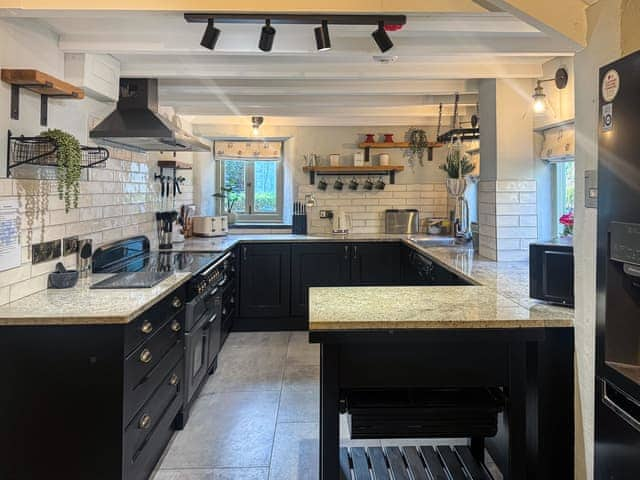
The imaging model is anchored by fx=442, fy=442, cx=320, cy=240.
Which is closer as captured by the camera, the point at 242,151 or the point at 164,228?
the point at 164,228

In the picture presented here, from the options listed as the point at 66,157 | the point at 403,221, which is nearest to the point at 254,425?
the point at 66,157

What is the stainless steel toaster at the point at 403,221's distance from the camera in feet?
17.0

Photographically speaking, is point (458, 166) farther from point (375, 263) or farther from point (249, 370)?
point (249, 370)

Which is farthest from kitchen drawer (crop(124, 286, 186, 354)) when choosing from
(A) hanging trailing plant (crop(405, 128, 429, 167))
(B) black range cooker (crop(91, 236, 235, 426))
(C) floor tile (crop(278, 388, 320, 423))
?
(A) hanging trailing plant (crop(405, 128, 429, 167))

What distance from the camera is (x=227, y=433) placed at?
103 inches

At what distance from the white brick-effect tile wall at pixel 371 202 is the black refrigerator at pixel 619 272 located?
3916 mm

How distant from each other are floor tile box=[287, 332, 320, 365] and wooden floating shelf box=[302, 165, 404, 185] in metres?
1.89

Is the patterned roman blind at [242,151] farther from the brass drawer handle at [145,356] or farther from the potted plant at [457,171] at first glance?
the brass drawer handle at [145,356]

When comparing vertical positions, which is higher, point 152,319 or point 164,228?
point 164,228

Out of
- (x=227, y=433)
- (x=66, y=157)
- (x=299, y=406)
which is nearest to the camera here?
(x=66, y=157)

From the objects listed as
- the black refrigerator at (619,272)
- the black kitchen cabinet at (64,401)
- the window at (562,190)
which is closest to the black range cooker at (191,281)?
the black kitchen cabinet at (64,401)

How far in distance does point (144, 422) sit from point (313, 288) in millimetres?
984

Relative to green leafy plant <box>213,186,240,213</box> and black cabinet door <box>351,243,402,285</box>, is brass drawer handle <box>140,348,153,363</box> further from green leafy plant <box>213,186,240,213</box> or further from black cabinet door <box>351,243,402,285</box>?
green leafy plant <box>213,186,240,213</box>

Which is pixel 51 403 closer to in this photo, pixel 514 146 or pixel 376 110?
pixel 514 146
